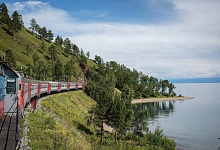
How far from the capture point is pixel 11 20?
120 metres

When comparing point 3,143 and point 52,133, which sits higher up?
point 3,143

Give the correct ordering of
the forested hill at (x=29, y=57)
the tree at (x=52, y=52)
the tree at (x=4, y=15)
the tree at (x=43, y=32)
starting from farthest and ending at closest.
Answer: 1. the tree at (x=43, y=32)
2. the tree at (x=52, y=52)
3. the tree at (x=4, y=15)
4. the forested hill at (x=29, y=57)

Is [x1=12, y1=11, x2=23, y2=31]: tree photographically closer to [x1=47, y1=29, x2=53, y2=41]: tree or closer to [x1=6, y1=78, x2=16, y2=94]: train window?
[x1=47, y1=29, x2=53, y2=41]: tree

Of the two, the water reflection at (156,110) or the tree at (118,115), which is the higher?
the tree at (118,115)

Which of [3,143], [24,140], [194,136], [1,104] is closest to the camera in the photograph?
[3,143]

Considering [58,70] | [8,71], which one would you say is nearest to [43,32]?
[58,70]

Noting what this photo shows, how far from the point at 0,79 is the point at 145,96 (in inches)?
5767

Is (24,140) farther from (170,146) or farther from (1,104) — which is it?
(170,146)

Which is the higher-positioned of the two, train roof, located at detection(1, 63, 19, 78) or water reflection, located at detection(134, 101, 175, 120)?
train roof, located at detection(1, 63, 19, 78)

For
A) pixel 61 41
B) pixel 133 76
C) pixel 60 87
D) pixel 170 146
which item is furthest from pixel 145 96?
pixel 170 146

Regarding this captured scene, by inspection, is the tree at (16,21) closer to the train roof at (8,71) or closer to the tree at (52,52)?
the tree at (52,52)

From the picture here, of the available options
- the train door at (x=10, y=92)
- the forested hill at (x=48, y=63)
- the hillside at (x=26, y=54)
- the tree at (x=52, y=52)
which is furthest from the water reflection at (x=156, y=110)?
the tree at (x=52, y=52)

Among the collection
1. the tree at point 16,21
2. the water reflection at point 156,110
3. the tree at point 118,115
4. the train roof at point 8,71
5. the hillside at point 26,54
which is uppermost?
the tree at point 16,21

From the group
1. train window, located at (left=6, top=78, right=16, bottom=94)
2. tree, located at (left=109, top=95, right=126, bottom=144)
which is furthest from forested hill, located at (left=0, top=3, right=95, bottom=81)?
train window, located at (left=6, top=78, right=16, bottom=94)
